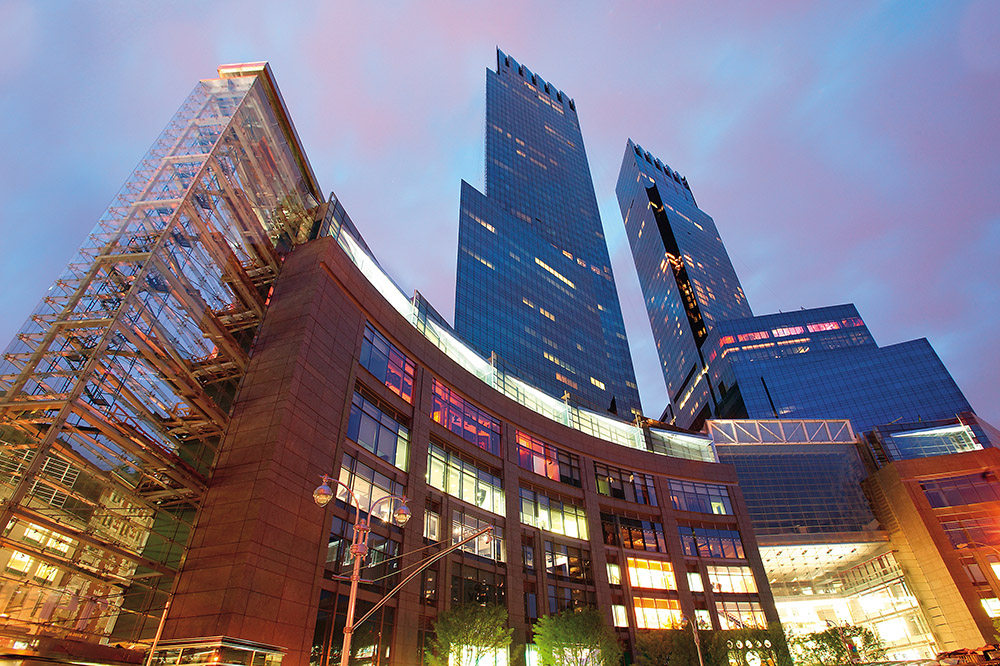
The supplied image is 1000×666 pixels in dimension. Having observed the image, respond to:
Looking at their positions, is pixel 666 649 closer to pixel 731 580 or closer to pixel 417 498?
pixel 731 580

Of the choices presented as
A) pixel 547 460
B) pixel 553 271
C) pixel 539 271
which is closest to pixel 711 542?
pixel 547 460

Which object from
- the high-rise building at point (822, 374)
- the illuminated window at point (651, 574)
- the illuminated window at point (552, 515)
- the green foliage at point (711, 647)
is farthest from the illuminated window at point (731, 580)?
the high-rise building at point (822, 374)

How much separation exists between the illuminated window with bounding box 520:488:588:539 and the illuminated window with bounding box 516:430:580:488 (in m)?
2.25

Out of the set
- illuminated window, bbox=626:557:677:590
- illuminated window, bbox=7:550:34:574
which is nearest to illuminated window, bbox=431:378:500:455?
illuminated window, bbox=626:557:677:590

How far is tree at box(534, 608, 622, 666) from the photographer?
1480 inches

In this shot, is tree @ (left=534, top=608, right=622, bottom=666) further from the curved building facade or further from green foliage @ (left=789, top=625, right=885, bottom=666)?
green foliage @ (left=789, top=625, right=885, bottom=666)

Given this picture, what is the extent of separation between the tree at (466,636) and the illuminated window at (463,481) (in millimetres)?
9216

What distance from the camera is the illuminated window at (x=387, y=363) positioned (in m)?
37.9

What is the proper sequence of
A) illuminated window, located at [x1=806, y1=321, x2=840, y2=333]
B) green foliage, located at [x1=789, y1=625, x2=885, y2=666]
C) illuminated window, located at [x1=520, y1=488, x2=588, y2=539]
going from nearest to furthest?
1. illuminated window, located at [x1=520, y1=488, x2=588, y2=539]
2. green foliage, located at [x1=789, y1=625, x2=885, y2=666]
3. illuminated window, located at [x1=806, y1=321, x2=840, y2=333]

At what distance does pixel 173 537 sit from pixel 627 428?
164 feet

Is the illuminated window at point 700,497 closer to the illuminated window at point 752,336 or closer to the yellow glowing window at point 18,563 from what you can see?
the yellow glowing window at point 18,563

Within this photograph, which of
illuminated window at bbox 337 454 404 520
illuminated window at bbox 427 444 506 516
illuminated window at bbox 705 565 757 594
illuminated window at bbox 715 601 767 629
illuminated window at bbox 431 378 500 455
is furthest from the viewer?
illuminated window at bbox 705 565 757 594

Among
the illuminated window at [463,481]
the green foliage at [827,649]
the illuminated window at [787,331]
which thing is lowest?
the green foliage at [827,649]

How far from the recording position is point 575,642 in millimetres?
37719
